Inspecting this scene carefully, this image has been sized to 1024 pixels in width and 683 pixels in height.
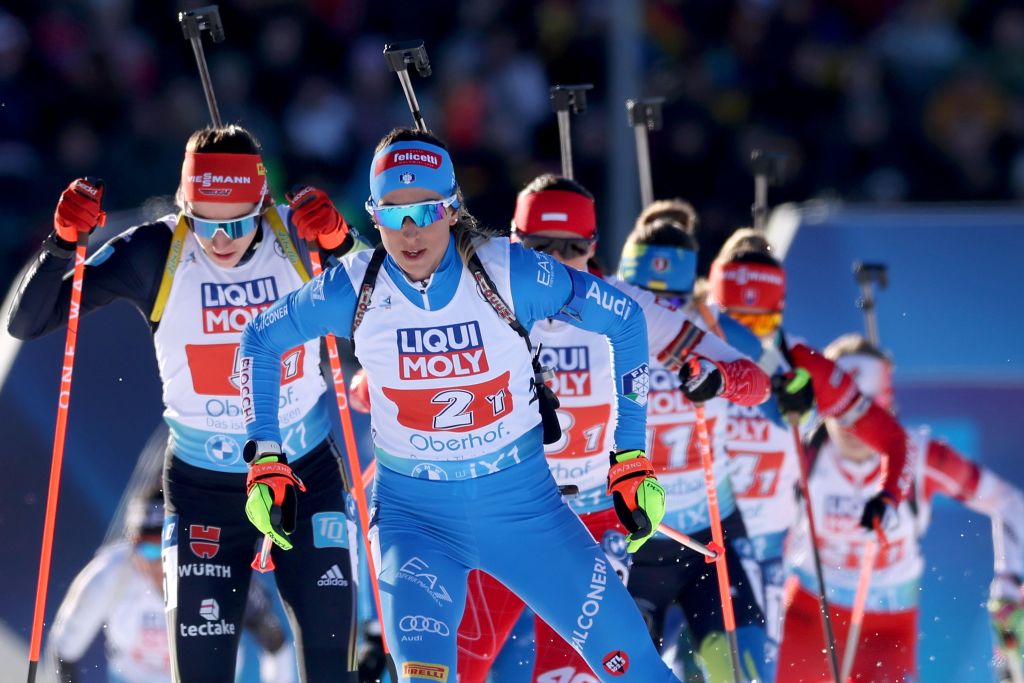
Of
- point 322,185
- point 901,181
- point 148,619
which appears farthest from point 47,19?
point 901,181

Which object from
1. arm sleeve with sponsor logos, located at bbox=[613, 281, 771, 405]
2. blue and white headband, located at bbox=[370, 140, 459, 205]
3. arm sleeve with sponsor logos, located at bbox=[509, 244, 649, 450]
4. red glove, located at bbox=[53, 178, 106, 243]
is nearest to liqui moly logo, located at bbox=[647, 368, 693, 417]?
arm sleeve with sponsor logos, located at bbox=[613, 281, 771, 405]

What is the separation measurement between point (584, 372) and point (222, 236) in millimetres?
1467

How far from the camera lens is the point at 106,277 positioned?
6.07 meters

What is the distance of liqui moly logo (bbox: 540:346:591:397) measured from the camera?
6430 millimetres

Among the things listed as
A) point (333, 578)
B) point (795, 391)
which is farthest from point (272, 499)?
point (795, 391)

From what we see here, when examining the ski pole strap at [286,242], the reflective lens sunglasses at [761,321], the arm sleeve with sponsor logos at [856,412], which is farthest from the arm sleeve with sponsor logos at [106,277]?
the reflective lens sunglasses at [761,321]

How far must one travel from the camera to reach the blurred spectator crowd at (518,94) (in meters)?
11.6

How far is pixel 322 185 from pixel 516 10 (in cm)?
219

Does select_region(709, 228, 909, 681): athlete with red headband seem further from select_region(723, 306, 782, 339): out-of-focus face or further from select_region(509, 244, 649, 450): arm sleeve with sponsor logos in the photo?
select_region(509, 244, 649, 450): arm sleeve with sponsor logos

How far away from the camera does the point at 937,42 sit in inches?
516

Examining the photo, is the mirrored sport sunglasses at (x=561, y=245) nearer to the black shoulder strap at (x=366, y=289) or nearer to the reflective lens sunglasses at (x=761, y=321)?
the black shoulder strap at (x=366, y=289)

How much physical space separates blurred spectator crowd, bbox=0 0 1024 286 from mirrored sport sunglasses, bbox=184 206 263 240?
5022 millimetres

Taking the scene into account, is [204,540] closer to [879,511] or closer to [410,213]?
[410,213]

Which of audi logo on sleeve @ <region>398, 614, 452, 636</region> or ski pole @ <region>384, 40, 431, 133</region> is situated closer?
audi logo on sleeve @ <region>398, 614, 452, 636</region>
